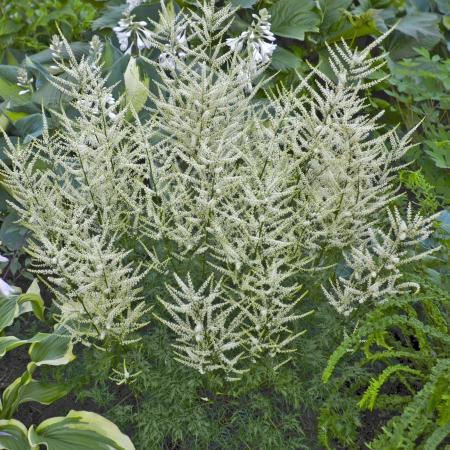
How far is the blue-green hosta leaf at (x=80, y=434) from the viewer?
2.50 meters

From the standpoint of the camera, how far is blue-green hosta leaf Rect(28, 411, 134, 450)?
98.3 inches

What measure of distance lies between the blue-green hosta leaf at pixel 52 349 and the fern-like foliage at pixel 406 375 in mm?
1018

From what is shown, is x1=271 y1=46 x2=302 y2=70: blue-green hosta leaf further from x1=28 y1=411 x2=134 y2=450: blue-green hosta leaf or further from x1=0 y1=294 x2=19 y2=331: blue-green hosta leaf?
x1=28 y1=411 x2=134 y2=450: blue-green hosta leaf

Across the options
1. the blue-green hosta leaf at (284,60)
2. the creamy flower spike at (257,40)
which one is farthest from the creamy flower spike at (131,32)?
the blue-green hosta leaf at (284,60)

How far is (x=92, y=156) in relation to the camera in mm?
2514

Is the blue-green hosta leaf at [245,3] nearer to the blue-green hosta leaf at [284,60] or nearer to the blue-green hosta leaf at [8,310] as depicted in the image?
the blue-green hosta leaf at [284,60]

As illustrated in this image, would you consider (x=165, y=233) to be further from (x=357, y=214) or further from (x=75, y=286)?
(x=357, y=214)

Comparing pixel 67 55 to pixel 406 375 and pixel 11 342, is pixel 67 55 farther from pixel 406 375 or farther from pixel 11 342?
pixel 406 375

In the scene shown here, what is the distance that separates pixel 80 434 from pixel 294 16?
306 centimetres

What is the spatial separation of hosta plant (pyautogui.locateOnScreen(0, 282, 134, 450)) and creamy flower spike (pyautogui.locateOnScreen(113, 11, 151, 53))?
54.8 inches

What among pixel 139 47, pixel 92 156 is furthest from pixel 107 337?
pixel 139 47

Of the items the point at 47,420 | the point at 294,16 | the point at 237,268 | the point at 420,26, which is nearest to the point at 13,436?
the point at 47,420

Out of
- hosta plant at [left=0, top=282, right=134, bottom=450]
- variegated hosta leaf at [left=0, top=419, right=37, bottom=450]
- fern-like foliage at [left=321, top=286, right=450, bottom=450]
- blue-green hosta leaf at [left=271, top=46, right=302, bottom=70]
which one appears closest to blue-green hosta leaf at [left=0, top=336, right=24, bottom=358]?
hosta plant at [left=0, top=282, right=134, bottom=450]

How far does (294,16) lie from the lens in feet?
14.7
